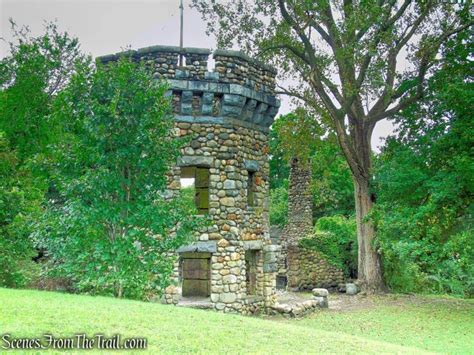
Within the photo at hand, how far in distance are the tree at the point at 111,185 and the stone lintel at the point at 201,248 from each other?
337 cm

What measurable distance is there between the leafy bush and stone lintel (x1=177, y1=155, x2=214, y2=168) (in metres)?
10.2

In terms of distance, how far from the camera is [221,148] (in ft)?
45.3

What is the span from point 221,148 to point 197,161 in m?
0.75

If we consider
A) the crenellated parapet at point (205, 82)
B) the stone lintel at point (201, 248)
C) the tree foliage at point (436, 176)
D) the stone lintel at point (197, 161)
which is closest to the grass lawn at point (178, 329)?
the tree foliage at point (436, 176)

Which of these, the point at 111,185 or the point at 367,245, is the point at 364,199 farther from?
the point at 111,185

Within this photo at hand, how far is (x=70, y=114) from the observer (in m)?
9.55

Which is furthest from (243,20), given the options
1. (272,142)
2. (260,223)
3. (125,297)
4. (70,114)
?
(272,142)

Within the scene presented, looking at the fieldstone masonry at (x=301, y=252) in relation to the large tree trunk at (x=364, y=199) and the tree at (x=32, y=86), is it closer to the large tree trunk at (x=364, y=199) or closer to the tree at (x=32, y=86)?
the large tree trunk at (x=364, y=199)

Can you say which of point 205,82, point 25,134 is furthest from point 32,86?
point 205,82

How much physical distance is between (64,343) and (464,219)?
1266 cm

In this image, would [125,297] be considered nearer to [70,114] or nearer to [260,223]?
[70,114]

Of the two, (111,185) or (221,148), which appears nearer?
(111,185)

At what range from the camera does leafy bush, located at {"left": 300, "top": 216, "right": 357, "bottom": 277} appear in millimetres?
22641

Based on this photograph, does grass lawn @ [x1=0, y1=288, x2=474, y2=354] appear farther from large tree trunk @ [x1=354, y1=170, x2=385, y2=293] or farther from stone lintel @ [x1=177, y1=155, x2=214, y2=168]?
large tree trunk @ [x1=354, y1=170, x2=385, y2=293]
